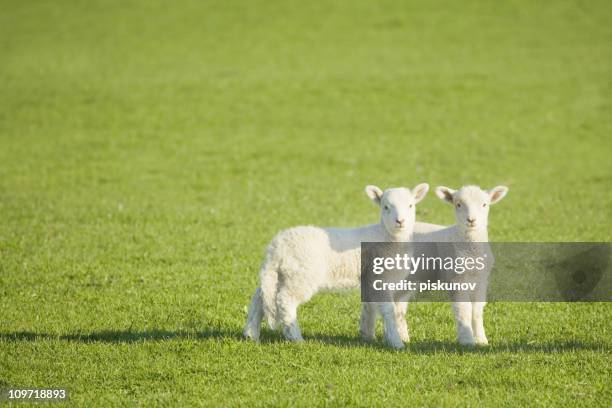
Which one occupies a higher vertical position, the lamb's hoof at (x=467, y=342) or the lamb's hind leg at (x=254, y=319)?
the lamb's hind leg at (x=254, y=319)

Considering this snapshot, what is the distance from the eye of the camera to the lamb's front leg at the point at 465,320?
933cm

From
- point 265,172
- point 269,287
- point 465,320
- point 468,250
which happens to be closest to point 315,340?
point 269,287

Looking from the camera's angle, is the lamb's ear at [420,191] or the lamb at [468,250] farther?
the lamb's ear at [420,191]

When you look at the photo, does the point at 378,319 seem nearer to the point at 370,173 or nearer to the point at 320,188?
the point at 320,188

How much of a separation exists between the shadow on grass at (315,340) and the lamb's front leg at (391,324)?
10 cm

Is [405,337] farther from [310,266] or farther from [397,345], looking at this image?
[310,266]

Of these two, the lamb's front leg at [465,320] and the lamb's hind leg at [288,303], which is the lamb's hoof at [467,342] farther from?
the lamb's hind leg at [288,303]

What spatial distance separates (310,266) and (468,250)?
191 cm

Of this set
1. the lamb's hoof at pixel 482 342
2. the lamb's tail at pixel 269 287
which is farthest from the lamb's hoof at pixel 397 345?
the lamb's tail at pixel 269 287

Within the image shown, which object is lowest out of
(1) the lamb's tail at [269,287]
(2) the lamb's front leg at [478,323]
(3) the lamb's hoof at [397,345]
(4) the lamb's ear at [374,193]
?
(3) the lamb's hoof at [397,345]

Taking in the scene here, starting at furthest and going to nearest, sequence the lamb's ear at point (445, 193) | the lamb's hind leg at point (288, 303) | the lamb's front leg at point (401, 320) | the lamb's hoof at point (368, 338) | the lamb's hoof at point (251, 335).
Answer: the lamb's ear at point (445, 193)
the lamb's hoof at point (368, 338)
the lamb's front leg at point (401, 320)
the lamb's hoof at point (251, 335)
the lamb's hind leg at point (288, 303)

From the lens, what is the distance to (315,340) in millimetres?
9578

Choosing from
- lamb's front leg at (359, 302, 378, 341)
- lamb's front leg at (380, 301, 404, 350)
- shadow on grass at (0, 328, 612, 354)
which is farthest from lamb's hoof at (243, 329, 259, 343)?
lamb's front leg at (380, 301, 404, 350)

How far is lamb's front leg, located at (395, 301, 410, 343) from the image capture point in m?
9.55
